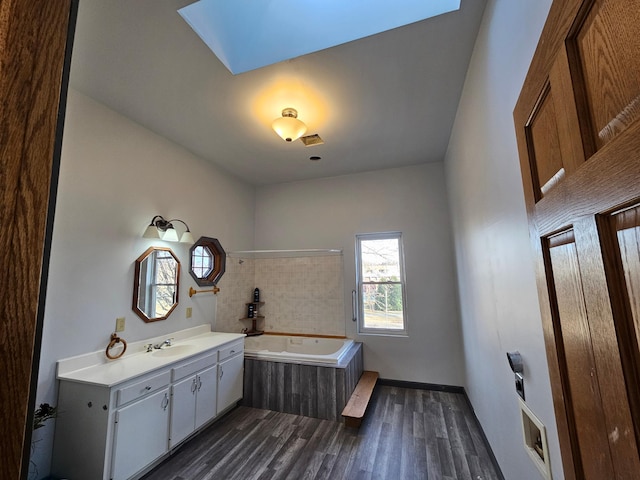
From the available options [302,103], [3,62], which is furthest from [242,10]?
[3,62]

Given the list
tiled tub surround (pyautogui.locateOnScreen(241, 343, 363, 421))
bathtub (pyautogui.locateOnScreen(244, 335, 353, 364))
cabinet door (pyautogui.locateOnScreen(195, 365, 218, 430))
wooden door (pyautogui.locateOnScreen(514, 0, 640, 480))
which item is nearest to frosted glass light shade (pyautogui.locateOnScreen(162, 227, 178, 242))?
cabinet door (pyautogui.locateOnScreen(195, 365, 218, 430))

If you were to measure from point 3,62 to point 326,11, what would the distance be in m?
1.90

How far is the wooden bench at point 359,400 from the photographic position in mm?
2691

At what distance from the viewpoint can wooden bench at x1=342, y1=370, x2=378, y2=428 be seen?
269 centimetres

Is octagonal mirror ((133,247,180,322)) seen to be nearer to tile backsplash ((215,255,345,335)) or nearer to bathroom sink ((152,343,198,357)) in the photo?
bathroom sink ((152,343,198,357))

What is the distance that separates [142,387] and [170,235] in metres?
1.43

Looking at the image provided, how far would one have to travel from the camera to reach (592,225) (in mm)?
516

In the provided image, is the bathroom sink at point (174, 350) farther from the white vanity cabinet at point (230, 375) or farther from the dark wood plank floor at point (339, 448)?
the dark wood plank floor at point (339, 448)

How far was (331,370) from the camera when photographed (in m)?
2.96

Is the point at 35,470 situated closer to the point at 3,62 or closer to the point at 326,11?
the point at 3,62

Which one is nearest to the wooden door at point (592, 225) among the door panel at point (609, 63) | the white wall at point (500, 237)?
the door panel at point (609, 63)

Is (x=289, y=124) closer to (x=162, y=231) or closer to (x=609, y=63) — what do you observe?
(x=162, y=231)

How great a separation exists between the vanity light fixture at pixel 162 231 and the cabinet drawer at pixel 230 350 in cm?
125

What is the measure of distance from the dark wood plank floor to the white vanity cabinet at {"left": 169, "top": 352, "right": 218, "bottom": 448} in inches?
7.1
